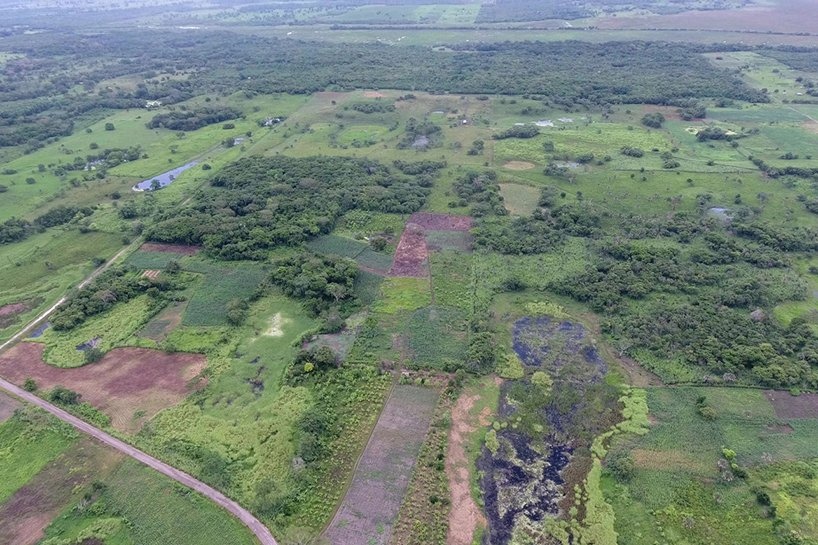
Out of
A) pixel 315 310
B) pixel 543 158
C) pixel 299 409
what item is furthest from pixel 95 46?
pixel 299 409

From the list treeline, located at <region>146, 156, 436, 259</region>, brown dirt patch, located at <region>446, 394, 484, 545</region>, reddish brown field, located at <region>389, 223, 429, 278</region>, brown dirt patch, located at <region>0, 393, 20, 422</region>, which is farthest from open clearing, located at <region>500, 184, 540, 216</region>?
brown dirt patch, located at <region>0, 393, 20, 422</region>

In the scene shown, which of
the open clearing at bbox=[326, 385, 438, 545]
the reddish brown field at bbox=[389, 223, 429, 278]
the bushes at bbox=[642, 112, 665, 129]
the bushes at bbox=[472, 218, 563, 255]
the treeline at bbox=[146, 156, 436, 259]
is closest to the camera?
the open clearing at bbox=[326, 385, 438, 545]

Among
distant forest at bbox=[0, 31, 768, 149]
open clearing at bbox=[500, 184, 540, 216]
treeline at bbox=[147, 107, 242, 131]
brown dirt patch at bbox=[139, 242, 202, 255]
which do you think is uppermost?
distant forest at bbox=[0, 31, 768, 149]

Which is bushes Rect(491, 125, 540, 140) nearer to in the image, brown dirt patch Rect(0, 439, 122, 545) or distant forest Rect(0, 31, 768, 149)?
distant forest Rect(0, 31, 768, 149)

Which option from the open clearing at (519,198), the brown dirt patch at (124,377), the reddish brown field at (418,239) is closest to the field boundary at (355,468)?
the brown dirt patch at (124,377)

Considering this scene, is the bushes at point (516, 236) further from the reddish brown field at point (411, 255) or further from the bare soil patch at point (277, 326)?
the bare soil patch at point (277, 326)
